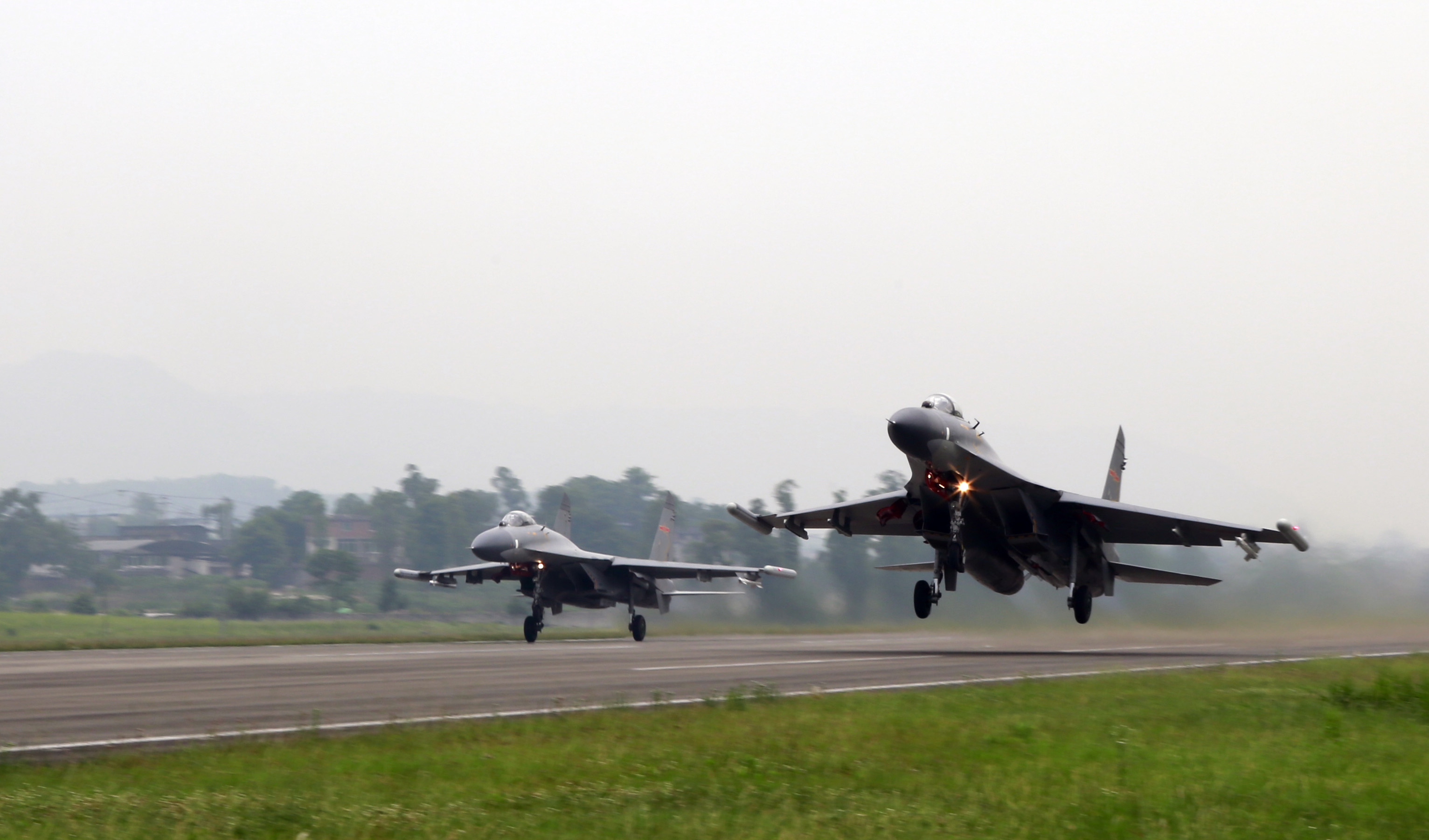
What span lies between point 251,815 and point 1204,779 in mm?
6213

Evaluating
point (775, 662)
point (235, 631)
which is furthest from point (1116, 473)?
point (235, 631)

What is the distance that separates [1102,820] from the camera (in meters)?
7.25

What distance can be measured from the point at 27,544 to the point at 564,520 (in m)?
89.8

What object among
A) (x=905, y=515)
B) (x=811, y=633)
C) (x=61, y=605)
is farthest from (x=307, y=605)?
(x=905, y=515)

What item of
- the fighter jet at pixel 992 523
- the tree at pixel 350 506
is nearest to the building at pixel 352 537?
the tree at pixel 350 506

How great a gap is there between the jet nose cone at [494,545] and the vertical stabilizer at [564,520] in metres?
4.18

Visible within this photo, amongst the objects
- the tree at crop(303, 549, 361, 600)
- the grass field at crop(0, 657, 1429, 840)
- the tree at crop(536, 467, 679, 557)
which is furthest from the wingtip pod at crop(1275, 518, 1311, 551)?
the tree at crop(303, 549, 361, 600)

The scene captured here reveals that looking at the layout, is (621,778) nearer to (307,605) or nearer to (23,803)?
(23,803)

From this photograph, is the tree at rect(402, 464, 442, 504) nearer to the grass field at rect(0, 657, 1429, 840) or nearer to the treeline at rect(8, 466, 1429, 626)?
the treeline at rect(8, 466, 1429, 626)

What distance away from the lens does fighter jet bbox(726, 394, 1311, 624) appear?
23297 millimetres

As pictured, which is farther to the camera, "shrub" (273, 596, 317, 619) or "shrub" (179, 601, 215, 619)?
"shrub" (179, 601, 215, 619)

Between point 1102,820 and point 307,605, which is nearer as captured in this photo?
point 1102,820

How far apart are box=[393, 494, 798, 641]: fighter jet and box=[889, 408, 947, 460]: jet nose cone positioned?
13.5 meters

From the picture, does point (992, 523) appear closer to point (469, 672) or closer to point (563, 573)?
point (469, 672)
